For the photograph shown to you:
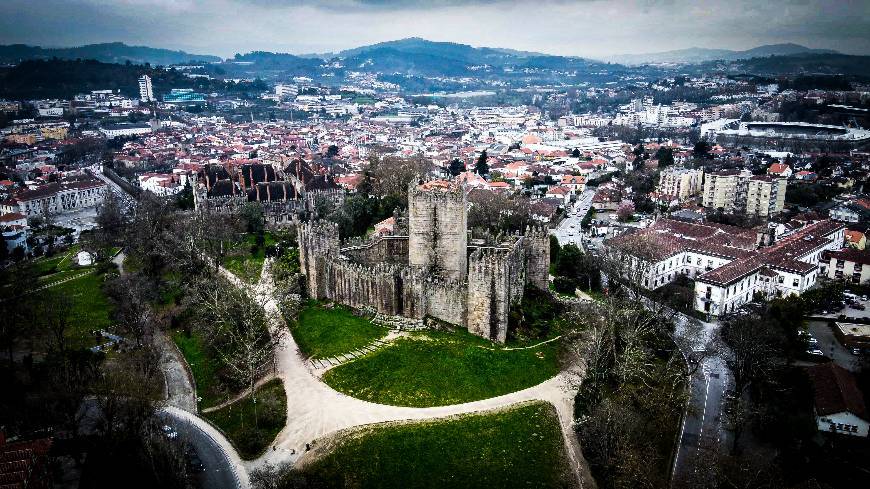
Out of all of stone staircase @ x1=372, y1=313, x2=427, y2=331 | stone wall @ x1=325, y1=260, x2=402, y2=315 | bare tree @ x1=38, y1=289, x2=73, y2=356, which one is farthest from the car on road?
stone wall @ x1=325, y1=260, x2=402, y2=315

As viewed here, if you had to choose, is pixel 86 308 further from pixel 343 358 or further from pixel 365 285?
pixel 343 358

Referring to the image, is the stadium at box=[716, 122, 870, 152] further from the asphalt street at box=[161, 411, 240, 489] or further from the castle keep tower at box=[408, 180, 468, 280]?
Result: the asphalt street at box=[161, 411, 240, 489]

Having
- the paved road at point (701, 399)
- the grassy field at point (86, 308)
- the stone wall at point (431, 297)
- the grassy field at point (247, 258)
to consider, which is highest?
the stone wall at point (431, 297)

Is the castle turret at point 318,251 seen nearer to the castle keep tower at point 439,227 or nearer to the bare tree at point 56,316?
the castle keep tower at point 439,227

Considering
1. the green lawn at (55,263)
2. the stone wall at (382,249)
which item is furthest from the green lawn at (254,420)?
the green lawn at (55,263)

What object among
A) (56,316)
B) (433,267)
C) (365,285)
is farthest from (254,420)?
(56,316)
